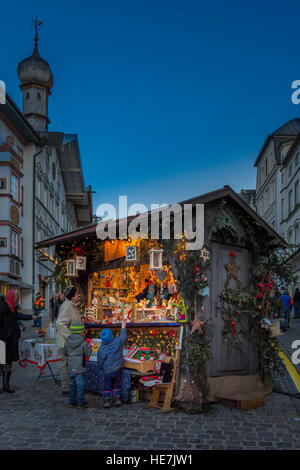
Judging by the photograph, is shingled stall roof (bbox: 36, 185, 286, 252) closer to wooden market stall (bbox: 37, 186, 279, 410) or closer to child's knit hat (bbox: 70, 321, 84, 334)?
wooden market stall (bbox: 37, 186, 279, 410)

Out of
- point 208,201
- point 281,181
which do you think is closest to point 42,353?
point 208,201

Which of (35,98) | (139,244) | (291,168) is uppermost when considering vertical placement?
(35,98)

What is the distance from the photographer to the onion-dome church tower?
3625cm

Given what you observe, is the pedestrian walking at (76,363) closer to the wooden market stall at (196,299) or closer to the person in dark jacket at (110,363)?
the person in dark jacket at (110,363)

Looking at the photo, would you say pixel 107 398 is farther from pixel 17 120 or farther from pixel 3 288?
pixel 17 120

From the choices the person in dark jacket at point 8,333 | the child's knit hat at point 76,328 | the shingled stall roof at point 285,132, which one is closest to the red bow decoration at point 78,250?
the person in dark jacket at point 8,333

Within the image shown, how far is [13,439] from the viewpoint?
19.8ft

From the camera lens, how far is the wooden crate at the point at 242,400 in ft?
25.2

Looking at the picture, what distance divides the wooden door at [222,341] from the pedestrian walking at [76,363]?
215 centimetres

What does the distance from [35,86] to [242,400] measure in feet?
110

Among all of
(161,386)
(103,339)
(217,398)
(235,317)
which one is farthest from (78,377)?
(235,317)

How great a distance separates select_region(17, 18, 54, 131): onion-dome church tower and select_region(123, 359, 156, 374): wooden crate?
3122 centimetres
